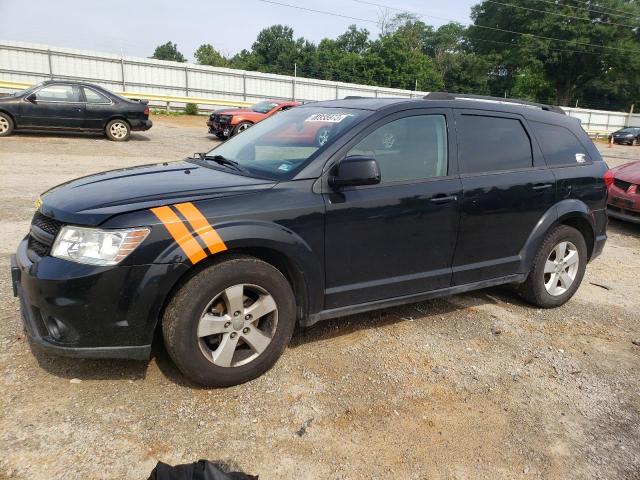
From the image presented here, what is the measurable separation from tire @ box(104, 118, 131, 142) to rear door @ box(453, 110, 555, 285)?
1267 centimetres

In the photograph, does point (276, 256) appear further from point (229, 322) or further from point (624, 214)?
point (624, 214)

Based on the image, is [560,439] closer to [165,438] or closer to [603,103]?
[165,438]

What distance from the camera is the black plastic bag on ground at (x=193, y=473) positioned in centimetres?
204

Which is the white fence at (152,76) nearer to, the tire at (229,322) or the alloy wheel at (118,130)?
the alloy wheel at (118,130)

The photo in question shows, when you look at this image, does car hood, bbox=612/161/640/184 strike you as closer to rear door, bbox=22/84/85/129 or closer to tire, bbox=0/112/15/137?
rear door, bbox=22/84/85/129

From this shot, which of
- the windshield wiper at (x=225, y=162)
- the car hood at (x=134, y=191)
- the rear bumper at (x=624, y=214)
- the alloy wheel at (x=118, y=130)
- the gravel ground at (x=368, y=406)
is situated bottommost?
the gravel ground at (x=368, y=406)

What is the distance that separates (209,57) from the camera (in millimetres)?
89812

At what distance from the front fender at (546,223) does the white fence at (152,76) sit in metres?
25.6

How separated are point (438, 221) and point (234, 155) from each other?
1606 mm

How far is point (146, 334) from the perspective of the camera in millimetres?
2736

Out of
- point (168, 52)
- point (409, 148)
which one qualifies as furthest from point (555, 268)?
point (168, 52)

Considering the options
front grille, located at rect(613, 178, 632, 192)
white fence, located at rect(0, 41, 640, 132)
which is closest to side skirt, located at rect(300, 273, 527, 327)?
front grille, located at rect(613, 178, 632, 192)

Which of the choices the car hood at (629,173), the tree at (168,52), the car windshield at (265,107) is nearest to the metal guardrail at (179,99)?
the car windshield at (265,107)

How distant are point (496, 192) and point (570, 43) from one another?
183ft
